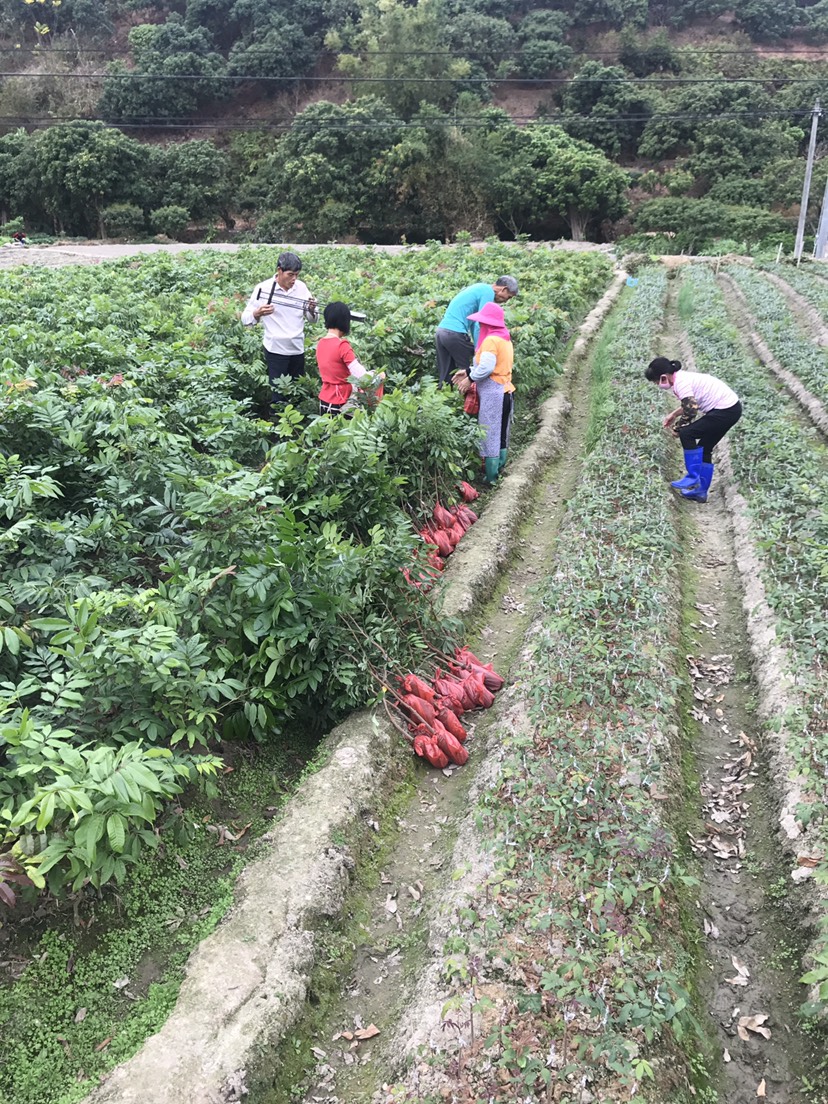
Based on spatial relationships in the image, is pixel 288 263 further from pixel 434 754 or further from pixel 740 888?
pixel 740 888

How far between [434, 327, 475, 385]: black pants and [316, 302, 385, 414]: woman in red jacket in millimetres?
1531

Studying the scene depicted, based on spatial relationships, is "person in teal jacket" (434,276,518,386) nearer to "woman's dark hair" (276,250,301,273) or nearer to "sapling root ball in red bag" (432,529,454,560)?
"woman's dark hair" (276,250,301,273)

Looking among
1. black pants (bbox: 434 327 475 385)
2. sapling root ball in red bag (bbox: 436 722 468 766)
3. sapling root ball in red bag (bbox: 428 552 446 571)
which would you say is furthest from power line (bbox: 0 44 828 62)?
sapling root ball in red bag (bbox: 436 722 468 766)

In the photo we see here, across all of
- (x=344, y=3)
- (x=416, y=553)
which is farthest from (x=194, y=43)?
(x=416, y=553)

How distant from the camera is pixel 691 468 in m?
7.43

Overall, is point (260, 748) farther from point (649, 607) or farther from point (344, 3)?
point (344, 3)

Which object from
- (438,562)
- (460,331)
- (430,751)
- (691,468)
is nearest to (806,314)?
(691,468)

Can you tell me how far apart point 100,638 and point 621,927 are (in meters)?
2.46

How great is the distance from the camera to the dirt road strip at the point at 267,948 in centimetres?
236

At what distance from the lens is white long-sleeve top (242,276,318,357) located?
611 cm

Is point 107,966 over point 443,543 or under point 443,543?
under

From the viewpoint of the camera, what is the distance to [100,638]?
118 inches

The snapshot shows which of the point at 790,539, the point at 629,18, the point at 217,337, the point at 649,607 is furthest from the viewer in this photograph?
the point at 629,18

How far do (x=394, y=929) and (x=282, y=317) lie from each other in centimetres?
500
